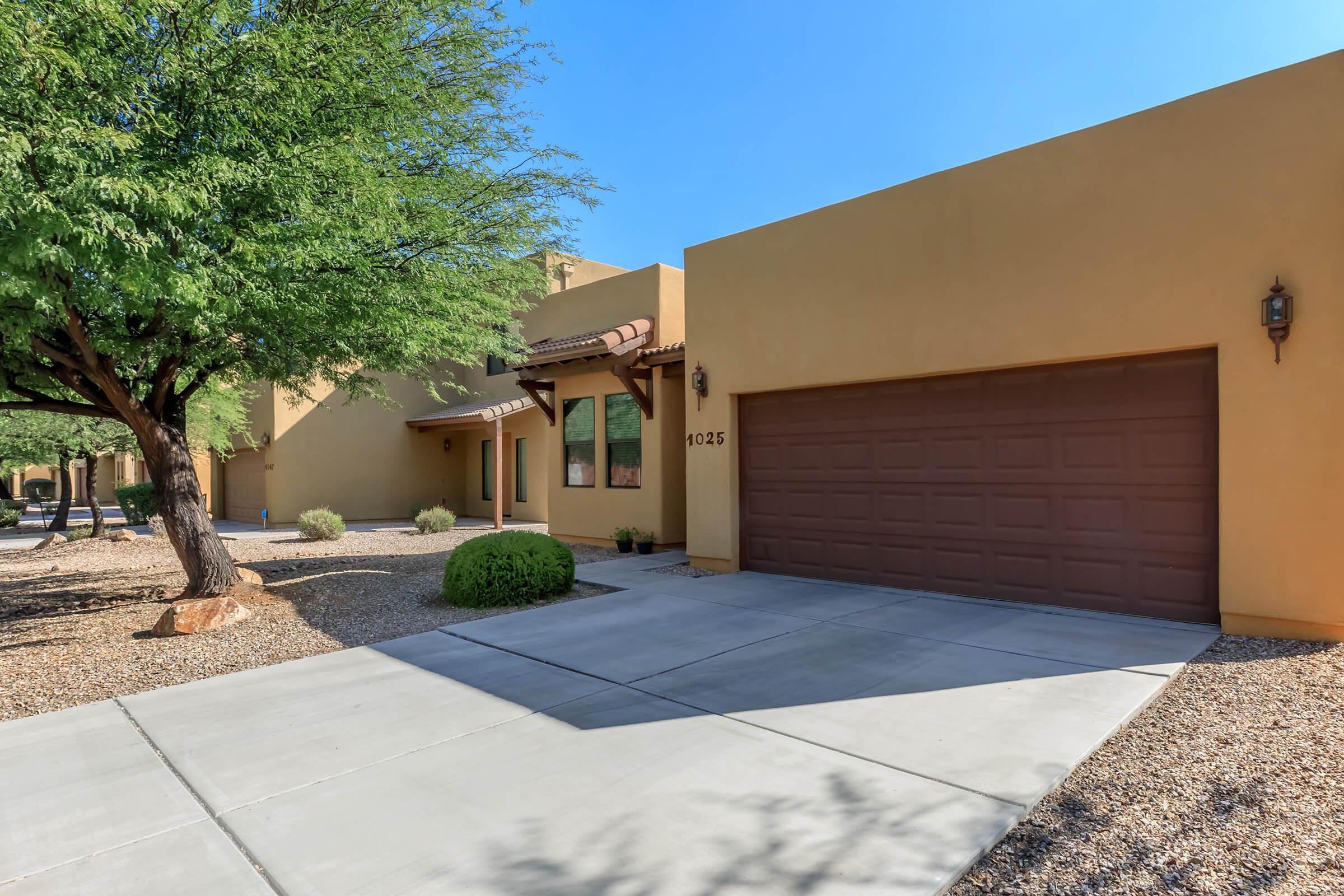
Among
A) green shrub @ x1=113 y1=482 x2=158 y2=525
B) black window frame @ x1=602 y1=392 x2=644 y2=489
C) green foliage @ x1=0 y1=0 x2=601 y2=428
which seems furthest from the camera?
green shrub @ x1=113 y1=482 x2=158 y2=525

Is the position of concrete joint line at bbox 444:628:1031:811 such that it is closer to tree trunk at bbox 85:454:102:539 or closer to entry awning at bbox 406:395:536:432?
entry awning at bbox 406:395:536:432

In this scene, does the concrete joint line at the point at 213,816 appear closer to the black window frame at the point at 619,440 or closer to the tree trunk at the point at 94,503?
the black window frame at the point at 619,440

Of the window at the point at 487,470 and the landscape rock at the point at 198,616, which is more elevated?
the window at the point at 487,470

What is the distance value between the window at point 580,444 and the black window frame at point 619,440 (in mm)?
338

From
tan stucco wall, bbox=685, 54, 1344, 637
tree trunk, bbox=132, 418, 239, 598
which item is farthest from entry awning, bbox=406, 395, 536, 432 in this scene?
tan stucco wall, bbox=685, 54, 1344, 637

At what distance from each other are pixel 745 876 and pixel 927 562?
614 cm

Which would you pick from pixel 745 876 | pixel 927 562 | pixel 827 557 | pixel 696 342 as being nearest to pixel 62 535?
pixel 696 342

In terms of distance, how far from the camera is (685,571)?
416 inches

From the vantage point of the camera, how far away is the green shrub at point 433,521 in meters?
17.2

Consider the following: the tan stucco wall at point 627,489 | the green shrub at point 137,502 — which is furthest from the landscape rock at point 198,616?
the green shrub at point 137,502

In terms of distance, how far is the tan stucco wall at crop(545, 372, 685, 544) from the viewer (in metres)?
13.1

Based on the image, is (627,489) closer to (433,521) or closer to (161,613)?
(433,521)

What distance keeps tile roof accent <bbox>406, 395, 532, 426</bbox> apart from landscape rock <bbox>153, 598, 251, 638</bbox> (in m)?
10.7

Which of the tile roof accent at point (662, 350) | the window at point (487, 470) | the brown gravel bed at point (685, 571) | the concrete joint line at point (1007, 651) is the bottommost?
the brown gravel bed at point (685, 571)
